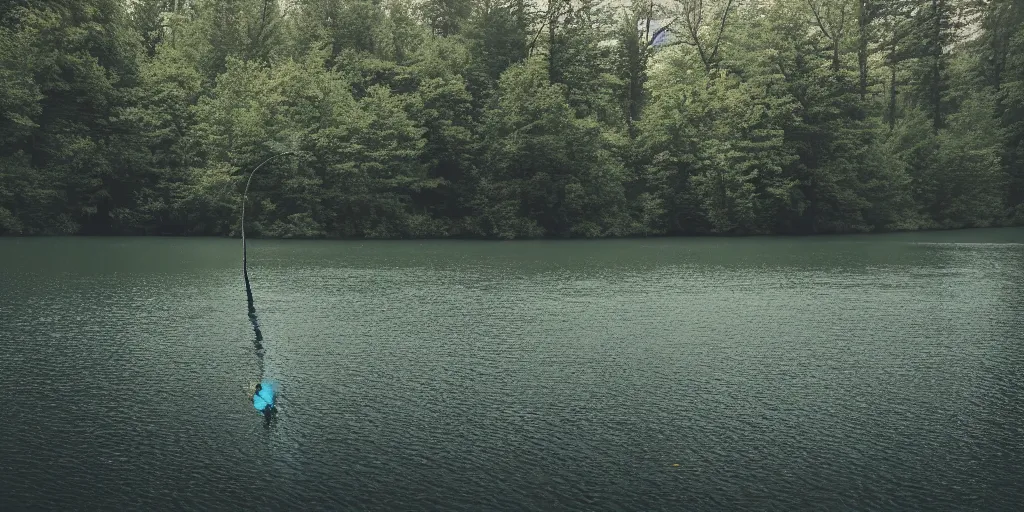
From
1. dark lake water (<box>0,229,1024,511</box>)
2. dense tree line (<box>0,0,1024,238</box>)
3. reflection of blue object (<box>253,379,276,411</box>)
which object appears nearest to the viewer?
dark lake water (<box>0,229,1024,511</box>)

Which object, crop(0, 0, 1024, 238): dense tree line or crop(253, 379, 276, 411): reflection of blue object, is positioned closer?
crop(253, 379, 276, 411): reflection of blue object

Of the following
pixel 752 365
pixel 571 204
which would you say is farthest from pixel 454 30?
pixel 752 365

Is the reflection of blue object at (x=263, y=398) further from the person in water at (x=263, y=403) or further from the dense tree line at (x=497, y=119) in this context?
the dense tree line at (x=497, y=119)

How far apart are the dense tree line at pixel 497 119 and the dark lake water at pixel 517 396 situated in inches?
1288

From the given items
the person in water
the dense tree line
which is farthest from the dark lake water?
the dense tree line

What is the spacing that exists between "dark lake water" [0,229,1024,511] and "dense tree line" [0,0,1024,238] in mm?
32712

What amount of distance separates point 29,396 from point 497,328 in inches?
401

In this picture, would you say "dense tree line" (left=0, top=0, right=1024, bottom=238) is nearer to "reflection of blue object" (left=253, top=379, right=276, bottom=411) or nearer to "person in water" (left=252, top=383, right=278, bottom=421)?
"person in water" (left=252, top=383, right=278, bottom=421)

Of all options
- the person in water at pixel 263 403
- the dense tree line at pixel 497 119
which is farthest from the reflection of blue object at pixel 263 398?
the dense tree line at pixel 497 119

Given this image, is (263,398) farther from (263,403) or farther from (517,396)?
(517,396)

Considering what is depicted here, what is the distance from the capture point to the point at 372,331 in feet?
68.4

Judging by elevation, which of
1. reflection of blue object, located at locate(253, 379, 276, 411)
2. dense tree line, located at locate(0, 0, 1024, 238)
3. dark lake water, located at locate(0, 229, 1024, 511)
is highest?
dense tree line, located at locate(0, 0, 1024, 238)

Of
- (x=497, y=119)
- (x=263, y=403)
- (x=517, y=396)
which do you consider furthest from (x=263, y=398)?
(x=497, y=119)

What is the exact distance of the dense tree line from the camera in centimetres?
6122
